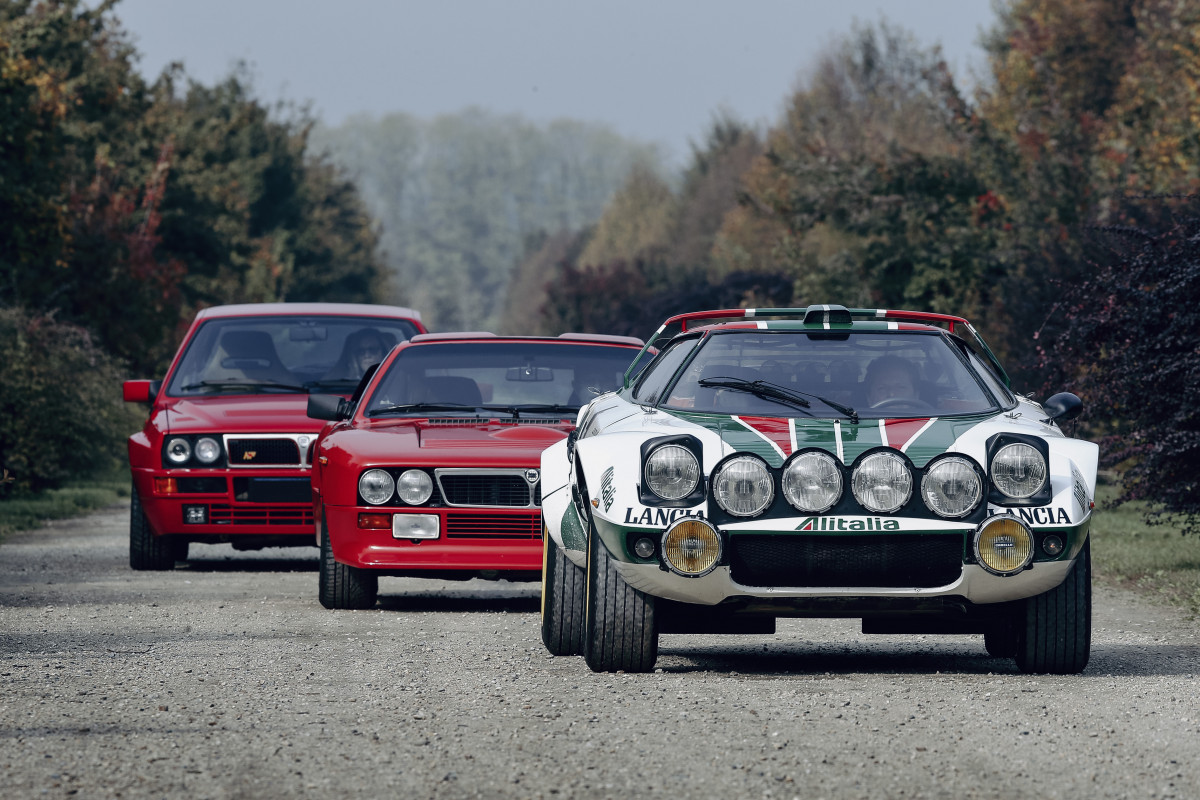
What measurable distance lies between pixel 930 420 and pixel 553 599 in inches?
70.7

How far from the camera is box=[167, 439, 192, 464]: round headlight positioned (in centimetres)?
1298

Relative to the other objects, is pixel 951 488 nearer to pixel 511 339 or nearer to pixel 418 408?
pixel 418 408

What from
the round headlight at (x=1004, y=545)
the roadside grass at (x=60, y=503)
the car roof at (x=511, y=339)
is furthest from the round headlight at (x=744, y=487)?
the roadside grass at (x=60, y=503)

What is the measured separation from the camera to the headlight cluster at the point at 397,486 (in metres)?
10.2

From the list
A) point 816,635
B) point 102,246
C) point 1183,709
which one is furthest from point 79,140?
point 1183,709

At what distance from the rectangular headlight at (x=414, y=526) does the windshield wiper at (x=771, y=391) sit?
269 cm

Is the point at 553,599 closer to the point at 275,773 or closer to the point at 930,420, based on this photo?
the point at 930,420

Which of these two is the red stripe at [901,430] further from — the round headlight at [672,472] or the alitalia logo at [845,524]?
the round headlight at [672,472]

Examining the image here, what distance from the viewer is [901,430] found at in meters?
7.41

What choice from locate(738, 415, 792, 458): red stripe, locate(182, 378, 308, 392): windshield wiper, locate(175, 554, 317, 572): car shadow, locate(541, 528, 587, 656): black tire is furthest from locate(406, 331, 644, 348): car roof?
locate(738, 415, 792, 458): red stripe

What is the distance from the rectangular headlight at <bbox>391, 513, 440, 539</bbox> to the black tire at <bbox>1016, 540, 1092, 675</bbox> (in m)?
3.59

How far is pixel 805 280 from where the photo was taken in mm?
40969

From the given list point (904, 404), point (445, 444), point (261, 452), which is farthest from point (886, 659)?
point (261, 452)

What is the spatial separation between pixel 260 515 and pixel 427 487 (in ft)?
9.89
